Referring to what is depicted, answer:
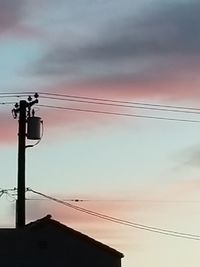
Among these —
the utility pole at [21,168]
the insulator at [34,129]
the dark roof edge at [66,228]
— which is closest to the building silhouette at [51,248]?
the dark roof edge at [66,228]

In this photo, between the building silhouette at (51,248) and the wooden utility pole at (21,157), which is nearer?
the wooden utility pole at (21,157)

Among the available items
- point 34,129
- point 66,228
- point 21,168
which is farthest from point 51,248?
point 34,129

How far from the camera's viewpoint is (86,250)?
5031 centimetres

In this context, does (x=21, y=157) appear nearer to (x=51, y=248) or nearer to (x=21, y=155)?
(x=21, y=155)

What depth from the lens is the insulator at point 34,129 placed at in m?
45.8

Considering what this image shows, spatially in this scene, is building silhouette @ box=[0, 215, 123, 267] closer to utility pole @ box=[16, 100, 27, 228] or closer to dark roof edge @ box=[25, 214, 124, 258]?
dark roof edge @ box=[25, 214, 124, 258]

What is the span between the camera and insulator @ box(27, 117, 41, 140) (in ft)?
150

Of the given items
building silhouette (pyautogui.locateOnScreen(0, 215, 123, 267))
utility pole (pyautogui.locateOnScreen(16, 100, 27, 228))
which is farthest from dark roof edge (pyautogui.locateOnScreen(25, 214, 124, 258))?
utility pole (pyautogui.locateOnScreen(16, 100, 27, 228))

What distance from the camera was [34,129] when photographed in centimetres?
4588

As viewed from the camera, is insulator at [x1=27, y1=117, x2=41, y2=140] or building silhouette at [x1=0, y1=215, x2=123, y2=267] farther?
building silhouette at [x1=0, y1=215, x2=123, y2=267]

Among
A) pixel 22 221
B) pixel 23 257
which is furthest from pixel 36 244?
pixel 22 221

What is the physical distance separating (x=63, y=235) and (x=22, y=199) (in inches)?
240

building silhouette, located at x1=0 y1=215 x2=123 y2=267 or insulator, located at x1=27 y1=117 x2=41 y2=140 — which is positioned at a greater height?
insulator, located at x1=27 y1=117 x2=41 y2=140

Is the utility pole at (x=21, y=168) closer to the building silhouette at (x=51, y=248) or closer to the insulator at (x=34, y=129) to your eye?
the insulator at (x=34, y=129)
